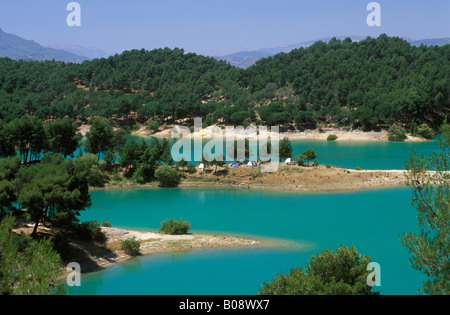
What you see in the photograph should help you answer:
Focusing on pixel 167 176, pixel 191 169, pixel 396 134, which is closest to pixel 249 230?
pixel 167 176

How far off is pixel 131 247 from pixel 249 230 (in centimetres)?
721

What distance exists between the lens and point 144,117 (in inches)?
3076

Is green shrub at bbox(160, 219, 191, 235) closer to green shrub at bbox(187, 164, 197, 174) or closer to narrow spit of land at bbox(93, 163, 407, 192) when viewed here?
narrow spit of land at bbox(93, 163, 407, 192)

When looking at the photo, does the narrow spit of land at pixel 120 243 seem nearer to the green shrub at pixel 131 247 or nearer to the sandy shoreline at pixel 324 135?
the green shrub at pixel 131 247

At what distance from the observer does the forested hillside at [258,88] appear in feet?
216

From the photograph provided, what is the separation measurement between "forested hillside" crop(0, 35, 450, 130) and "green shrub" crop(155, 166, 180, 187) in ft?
108

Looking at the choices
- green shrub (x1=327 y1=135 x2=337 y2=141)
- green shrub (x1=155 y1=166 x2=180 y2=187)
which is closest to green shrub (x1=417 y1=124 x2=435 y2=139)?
green shrub (x1=327 y1=135 x2=337 y2=141)

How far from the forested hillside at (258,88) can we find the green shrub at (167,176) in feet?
108

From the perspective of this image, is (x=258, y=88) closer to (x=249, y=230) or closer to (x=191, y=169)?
(x=191, y=169)

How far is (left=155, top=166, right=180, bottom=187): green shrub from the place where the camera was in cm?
3606

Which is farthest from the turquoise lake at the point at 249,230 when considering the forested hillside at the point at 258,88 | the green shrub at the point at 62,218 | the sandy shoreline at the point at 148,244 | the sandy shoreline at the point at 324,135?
the forested hillside at the point at 258,88

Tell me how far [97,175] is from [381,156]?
99.0 feet

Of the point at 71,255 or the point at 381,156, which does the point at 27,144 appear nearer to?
the point at 71,255

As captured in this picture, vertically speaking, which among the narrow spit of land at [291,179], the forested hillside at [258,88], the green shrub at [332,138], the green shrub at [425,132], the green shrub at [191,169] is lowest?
the narrow spit of land at [291,179]
